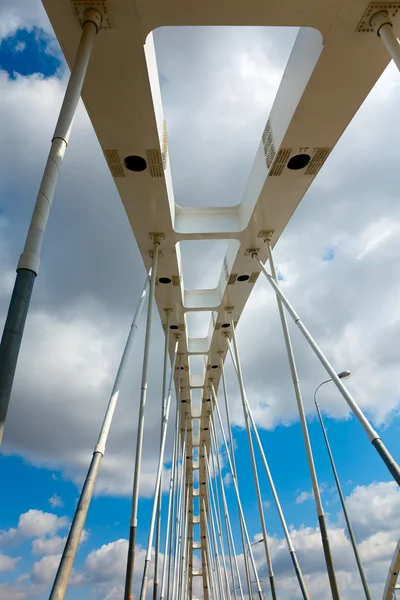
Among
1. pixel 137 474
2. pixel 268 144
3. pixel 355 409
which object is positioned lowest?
pixel 355 409

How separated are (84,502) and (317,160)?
22.6 feet

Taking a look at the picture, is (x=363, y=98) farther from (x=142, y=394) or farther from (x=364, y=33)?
(x=142, y=394)

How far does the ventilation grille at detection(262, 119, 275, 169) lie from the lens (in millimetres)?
8234

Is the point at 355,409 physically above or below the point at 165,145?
below

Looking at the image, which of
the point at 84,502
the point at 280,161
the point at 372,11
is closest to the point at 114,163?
the point at 280,161

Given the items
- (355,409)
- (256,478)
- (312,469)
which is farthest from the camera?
(256,478)

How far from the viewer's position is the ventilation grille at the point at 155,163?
310 inches

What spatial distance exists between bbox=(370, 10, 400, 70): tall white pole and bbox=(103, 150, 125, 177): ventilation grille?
4.46 meters

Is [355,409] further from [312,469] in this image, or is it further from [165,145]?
[165,145]

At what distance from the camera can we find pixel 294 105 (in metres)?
7.13

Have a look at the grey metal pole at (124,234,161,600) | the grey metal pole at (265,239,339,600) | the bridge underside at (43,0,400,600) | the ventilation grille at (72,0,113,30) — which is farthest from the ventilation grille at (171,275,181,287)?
the ventilation grille at (72,0,113,30)

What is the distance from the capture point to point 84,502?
505cm

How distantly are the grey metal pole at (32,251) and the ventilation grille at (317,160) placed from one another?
4720mm

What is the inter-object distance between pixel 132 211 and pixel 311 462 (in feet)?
20.1
